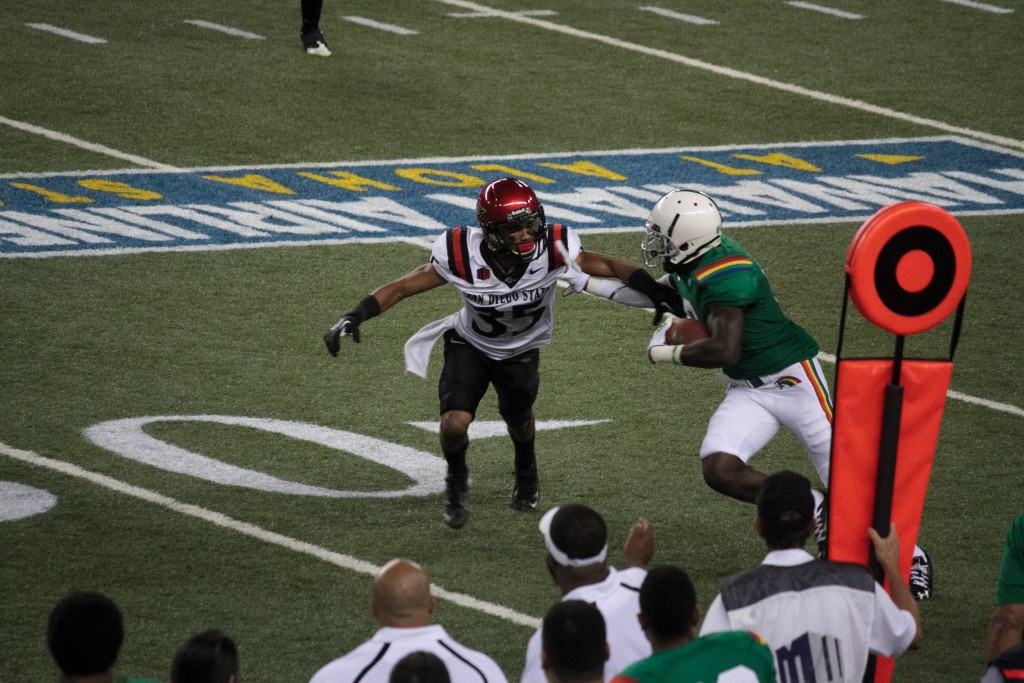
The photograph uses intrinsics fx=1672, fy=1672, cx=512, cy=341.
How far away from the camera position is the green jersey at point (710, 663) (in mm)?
4320

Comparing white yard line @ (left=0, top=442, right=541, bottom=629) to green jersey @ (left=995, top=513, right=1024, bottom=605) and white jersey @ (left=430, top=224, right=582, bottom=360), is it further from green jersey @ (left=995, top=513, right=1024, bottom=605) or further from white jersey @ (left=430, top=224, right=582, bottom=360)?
green jersey @ (left=995, top=513, right=1024, bottom=605)

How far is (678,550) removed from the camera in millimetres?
7523

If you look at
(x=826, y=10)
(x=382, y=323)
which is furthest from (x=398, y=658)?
(x=826, y=10)

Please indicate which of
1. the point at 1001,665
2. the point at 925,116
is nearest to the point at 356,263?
the point at 925,116

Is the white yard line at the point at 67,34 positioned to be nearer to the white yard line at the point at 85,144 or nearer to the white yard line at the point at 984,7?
the white yard line at the point at 85,144

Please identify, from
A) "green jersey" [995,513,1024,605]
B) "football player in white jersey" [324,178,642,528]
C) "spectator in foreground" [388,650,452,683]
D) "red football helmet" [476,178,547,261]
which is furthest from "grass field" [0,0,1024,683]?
"spectator in foreground" [388,650,452,683]

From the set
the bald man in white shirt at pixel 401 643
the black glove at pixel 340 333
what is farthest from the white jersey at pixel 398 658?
the black glove at pixel 340 333

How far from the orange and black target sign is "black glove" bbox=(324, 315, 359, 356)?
2796 millimetres

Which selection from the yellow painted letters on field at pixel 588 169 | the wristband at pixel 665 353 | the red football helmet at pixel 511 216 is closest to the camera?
the wristband at pixel 665 353

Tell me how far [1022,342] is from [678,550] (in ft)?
12.9

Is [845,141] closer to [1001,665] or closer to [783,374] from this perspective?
[783,374]

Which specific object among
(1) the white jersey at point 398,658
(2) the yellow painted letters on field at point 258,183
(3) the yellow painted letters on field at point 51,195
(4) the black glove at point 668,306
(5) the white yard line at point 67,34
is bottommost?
(3) the yellow painted letters on field at point 51,195

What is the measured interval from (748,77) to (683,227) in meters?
9.69

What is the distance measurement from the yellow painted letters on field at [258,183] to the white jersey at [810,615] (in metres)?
8.79
